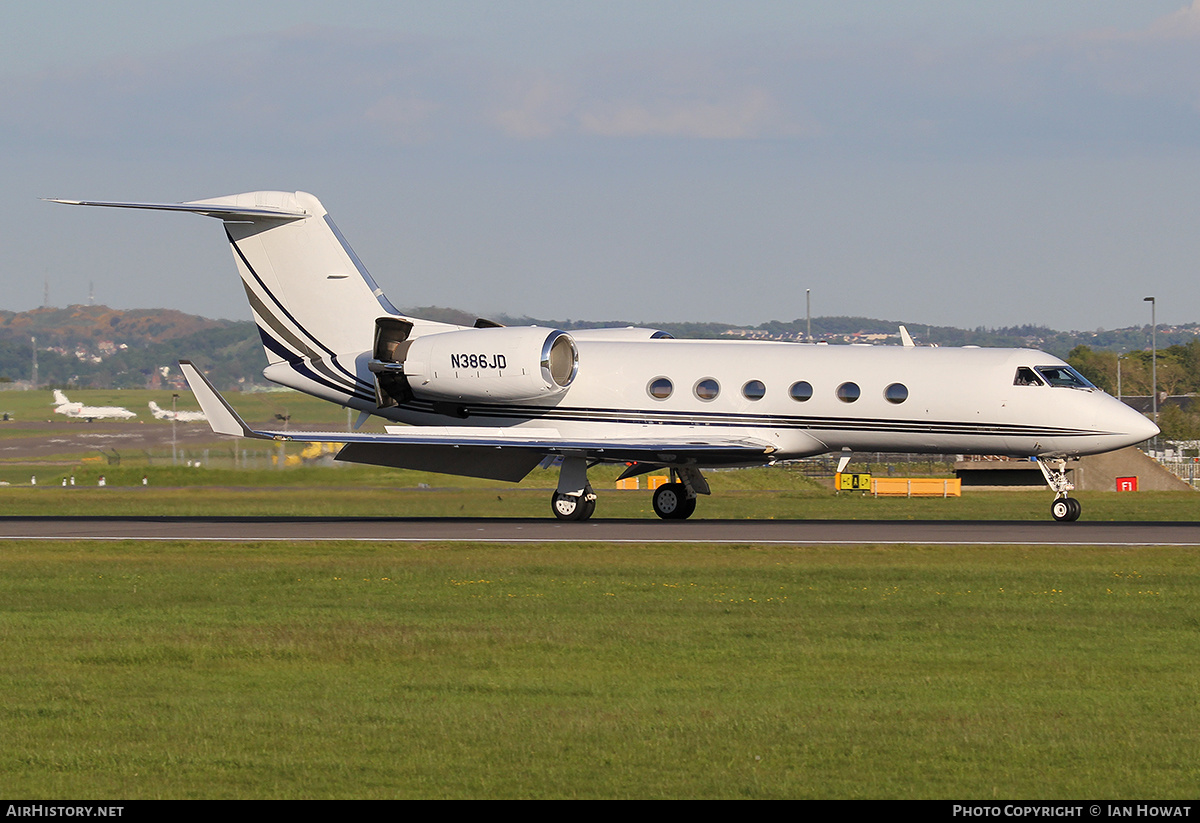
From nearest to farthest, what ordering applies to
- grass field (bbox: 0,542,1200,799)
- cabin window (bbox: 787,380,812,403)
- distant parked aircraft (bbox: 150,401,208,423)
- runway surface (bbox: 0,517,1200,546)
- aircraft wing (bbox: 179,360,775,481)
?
grass field (bbox: 0,542,1200,799)
runway surface (bbox: 0,517,1200,546)
aircraft wing (bbox: 179,360,775,481)
cabin window (bbox: 787,380,812,403)
distant parked aircraft (bbox: 150,401,208,423)

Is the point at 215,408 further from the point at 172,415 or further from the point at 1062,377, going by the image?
the point at 172,415

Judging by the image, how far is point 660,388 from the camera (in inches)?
1147

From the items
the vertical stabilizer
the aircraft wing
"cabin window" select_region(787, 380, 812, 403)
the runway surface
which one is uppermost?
the vertical stabilizer

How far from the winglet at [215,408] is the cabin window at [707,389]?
898 cm

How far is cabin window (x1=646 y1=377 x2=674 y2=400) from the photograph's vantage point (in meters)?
29.1

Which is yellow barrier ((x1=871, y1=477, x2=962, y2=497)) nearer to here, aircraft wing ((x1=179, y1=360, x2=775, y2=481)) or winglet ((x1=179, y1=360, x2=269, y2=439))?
aircraft wing ((x1=179, y1=360, x2=775, y2=481))

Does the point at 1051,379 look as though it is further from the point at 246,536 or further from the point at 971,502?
the point at 971,502

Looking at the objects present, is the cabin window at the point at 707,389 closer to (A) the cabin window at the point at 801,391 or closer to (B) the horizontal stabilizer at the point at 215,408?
(A) the cabin window at the point at 801,391

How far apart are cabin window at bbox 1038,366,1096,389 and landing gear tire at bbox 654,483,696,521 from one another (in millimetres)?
8220

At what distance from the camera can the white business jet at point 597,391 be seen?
89.5 ft

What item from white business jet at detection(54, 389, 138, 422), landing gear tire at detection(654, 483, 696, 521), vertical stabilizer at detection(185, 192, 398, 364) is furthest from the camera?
white business jet at detection(54, 389, 138, 422)

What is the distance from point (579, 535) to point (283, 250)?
37.1ft

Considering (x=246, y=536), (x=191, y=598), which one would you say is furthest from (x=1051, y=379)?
(x=191, y=598)

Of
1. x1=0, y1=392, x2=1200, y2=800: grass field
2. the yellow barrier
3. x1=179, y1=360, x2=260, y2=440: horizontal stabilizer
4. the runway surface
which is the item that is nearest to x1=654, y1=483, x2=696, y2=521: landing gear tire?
the runway surface
